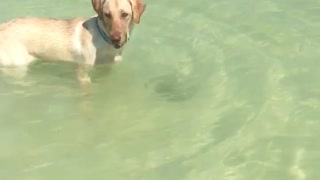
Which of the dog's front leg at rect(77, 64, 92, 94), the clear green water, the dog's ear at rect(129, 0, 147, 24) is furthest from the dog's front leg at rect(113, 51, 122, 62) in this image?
the dog's ear at rect(129, 0, 147, 24)

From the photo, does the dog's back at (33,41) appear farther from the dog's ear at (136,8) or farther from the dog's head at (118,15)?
the dog's ear at (136,8)

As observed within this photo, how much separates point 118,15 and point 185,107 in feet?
4.06

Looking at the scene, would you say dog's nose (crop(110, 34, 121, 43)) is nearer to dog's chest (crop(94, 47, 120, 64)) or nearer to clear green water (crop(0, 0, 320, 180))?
dog's chest (crop(94, 47, 120, 64))

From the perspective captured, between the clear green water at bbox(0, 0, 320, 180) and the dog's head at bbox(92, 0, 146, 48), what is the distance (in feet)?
2.29

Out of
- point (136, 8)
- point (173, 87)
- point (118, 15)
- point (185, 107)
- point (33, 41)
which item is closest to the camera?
point (185, 107)

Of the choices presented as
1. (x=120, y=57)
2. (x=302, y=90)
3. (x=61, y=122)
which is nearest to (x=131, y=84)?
(x=120, y=57)

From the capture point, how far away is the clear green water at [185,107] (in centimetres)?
507

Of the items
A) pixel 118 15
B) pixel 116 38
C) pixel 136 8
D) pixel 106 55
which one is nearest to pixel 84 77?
pixel 106 55

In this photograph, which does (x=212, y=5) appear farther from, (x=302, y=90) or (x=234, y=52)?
(x=302, y=90)

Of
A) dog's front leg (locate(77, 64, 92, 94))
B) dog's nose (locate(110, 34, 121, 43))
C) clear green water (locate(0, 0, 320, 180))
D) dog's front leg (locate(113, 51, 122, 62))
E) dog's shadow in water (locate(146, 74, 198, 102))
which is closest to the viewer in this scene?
clear green water (locate(0, 0, 320, 180))

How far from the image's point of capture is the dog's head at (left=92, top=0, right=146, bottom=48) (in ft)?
19.9

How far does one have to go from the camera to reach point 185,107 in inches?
233

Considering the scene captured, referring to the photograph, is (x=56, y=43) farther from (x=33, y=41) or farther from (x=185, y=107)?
(x=185, y=107)

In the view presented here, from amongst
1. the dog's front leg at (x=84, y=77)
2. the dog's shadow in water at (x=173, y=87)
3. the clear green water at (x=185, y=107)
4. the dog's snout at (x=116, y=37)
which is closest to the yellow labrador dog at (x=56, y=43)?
the dog's front leg at (x=84, y=77)
